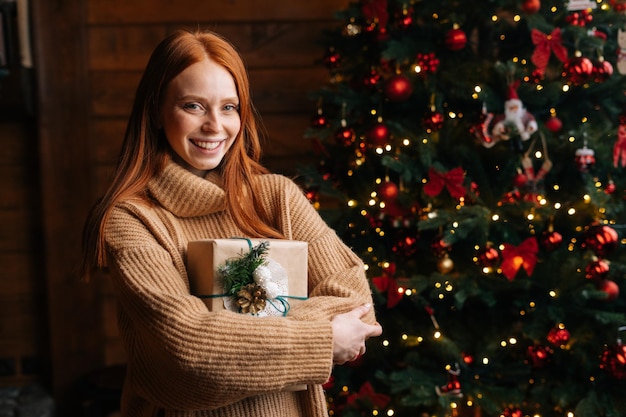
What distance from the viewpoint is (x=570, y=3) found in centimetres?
268

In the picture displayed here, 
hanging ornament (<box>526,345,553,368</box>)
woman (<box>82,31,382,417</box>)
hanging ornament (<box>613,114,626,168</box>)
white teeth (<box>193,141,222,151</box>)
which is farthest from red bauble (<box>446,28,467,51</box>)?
white teeth (<box>193,141,222,151</box>)

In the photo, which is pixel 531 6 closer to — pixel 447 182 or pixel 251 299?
pixel 447 182

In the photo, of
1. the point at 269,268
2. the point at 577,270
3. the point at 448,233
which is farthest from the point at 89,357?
the point at 269,268

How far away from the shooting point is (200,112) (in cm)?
147

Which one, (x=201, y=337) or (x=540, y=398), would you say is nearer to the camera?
(x=201, y=337)

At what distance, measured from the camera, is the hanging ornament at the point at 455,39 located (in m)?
2.65

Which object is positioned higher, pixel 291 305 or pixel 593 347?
pixel 291 305

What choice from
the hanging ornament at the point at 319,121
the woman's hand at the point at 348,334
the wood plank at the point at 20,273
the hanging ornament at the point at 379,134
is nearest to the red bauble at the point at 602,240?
the hanging ornament at the point at 379,134

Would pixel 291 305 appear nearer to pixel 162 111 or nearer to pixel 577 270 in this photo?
pixel 162 111

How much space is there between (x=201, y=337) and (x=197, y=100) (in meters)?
0.46

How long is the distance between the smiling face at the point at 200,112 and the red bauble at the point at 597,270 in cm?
153

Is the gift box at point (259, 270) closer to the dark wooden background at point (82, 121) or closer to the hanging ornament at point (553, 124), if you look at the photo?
the hanging ornament at point (553, 124)

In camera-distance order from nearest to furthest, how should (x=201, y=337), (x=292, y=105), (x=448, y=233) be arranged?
(x=201, y=337) < (x=448, y=233) < (x=292, y=105)

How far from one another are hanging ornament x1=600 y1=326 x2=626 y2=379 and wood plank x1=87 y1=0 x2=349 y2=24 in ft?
5.90
